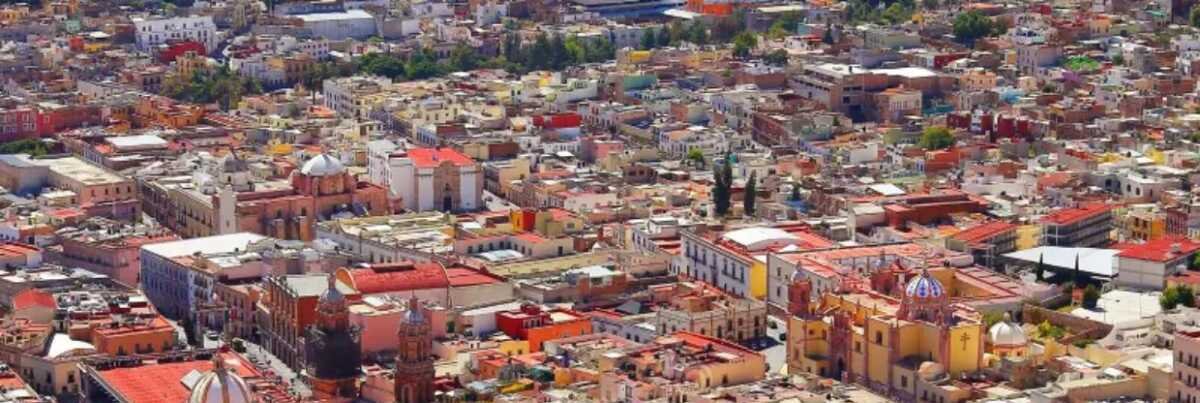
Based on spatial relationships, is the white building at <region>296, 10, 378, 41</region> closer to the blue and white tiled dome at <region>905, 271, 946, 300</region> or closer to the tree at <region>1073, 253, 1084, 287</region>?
the tree at <region>1073, 253, 1084, 287</region>

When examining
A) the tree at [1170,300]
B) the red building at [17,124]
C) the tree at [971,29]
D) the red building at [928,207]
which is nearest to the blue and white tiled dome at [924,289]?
the tree at [1170,300]

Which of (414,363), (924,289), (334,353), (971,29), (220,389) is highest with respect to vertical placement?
(220,389)

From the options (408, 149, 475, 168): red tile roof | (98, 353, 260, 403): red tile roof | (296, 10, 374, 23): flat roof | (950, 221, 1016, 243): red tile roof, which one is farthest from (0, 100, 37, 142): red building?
(98, 353, 260, 403): red tile roof

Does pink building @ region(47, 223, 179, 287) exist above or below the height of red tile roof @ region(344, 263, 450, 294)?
below

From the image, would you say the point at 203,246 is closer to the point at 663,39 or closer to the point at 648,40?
the point at 648,40

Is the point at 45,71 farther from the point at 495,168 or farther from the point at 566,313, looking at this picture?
the point at 566,313

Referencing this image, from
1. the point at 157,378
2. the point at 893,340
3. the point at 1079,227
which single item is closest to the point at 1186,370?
the point at 893,340

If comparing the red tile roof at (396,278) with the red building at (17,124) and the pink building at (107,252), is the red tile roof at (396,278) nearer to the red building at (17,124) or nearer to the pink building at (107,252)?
the pink building at (107,252)
